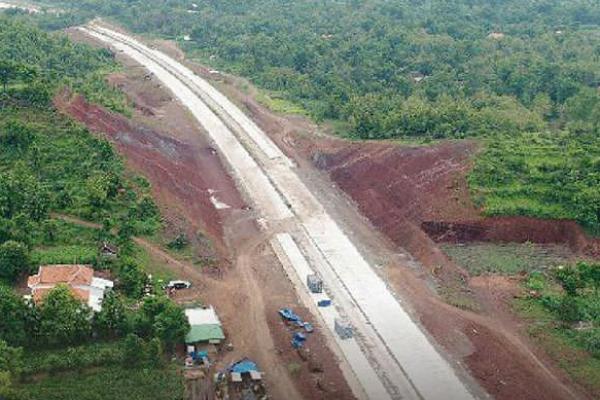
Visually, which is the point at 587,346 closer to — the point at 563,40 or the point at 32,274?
the point at 32,274

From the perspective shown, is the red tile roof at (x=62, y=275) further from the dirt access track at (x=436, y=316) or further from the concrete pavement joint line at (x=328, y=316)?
the concrete pavement joint line at (x=328, y=316)

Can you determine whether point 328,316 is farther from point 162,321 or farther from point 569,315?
point 569,315

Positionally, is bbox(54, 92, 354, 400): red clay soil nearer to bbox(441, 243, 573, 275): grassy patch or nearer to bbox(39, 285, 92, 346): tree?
bbox(39, 285, 92, 346): tree

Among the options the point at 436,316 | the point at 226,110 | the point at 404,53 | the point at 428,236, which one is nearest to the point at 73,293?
the point at 436,316

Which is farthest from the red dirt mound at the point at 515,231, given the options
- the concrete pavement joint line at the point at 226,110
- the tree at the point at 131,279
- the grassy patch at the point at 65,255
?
the grassy patch at the point at 65,255

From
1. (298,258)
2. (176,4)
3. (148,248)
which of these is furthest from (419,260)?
(176,4)

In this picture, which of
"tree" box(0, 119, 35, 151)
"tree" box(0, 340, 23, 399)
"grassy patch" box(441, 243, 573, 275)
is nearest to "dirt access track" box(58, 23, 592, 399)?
"grassy patch" box(441, 243, 573, 275)
